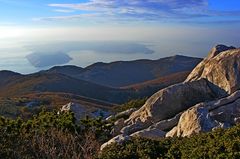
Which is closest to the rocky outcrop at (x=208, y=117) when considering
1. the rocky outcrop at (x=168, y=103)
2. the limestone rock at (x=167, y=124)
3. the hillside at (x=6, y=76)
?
the limestone rock at (x=167, y=124)

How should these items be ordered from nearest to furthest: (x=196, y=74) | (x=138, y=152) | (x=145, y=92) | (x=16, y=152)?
(x=138, y=152)
(x=16, y=152)
(x=196, y=74)
(x=145, y=92)

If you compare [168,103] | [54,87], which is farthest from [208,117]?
[54,87]

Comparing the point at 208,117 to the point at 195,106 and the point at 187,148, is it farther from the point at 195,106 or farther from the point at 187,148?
the point at 187,148

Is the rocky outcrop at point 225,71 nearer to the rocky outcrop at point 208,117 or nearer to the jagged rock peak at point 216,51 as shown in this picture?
the jagged rock peak at point 216,51

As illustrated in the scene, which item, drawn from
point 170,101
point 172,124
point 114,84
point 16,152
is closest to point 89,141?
point 16,152

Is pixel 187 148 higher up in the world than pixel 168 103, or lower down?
higher up

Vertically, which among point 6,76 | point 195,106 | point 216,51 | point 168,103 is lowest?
point 6,76

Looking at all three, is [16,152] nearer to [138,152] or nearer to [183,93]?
[138,152]
